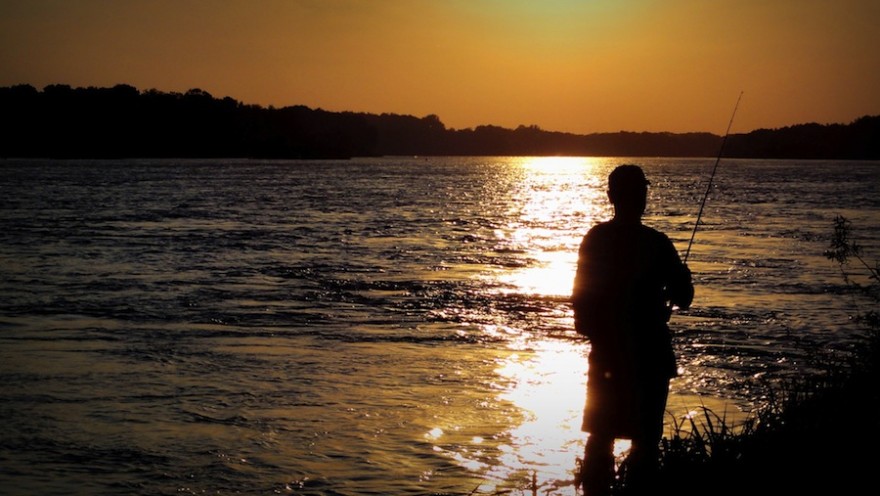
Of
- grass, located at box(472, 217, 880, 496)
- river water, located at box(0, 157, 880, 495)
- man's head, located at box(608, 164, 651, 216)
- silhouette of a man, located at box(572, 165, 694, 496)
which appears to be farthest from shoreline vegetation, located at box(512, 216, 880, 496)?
man's head, located at box(608, 164, 651, 216)

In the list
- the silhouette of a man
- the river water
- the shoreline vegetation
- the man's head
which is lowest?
the river water

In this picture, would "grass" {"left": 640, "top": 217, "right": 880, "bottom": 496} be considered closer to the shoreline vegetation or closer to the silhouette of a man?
the shoreline vegetation

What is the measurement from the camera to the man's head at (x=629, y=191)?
194 inches

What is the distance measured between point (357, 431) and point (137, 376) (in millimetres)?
3344

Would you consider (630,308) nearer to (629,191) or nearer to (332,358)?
(629,191)

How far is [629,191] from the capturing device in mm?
4934

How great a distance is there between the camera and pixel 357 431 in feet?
27.6

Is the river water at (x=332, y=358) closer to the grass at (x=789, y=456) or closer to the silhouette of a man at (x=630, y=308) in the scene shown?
the grass at (x=789, y=456)

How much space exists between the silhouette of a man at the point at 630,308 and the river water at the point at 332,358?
205cm

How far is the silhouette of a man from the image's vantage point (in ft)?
16.1

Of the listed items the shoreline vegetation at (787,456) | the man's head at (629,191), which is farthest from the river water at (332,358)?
the man's head at (629,191)

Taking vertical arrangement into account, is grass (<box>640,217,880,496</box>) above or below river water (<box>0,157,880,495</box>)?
above

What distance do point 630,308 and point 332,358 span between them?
7020mm

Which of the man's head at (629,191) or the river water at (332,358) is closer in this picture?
the man's head at (629,191)
